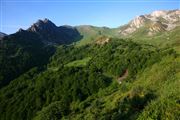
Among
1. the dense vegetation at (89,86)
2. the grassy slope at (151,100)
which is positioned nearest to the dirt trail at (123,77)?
the dense vegetation at (89,86)

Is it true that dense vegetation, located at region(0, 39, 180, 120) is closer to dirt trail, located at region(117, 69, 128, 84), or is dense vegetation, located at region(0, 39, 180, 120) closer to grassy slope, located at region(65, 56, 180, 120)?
grassy slope, located at region(65, 56, 180, 120)

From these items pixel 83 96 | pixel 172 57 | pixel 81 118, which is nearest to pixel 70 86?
pixel 83 96

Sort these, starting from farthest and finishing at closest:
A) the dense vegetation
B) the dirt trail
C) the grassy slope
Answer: the dirt trail
the dense vegetation
the grassy slope

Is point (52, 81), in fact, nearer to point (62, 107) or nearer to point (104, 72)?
point (104, 72)

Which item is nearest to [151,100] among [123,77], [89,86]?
[123,77]

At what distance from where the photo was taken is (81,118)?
329 ft

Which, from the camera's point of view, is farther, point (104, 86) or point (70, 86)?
point (70, 86)

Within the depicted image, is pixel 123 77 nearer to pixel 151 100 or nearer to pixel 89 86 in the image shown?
pixel 89 86

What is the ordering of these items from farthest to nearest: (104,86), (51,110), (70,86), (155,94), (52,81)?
(52,81) → (70,86) → (104,86) → (51,110) → (155,94)

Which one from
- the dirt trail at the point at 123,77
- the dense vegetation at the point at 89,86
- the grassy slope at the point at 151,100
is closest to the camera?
the grassy slope at the point at 151,100

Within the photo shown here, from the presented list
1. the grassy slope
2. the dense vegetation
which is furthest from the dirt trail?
the grassy slope

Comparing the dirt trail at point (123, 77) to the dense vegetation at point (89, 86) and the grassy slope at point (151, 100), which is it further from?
the grassy slope at point (151, 100)

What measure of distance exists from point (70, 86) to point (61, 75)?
17.3 metres

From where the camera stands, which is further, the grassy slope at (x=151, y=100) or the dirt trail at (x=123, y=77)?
the dirt trail at (x=123, y=77)
